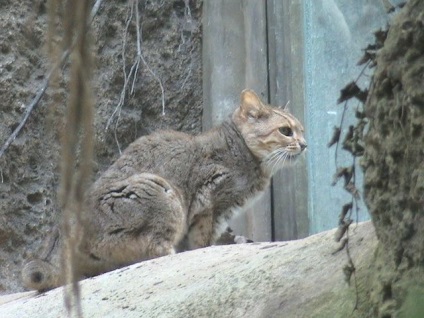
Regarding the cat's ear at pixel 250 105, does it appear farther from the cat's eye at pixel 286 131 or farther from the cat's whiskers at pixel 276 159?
the cat's whiskers at pixel 276 159

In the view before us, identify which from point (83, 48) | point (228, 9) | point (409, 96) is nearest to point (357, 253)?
point (409, 96)

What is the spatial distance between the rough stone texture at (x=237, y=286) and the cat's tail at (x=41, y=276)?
2.24 feet

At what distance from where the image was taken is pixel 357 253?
14.0ft

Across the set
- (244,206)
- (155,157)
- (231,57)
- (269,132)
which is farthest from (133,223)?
(231,57)

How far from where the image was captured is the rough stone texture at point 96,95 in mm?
9078

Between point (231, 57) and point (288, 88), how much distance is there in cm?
71

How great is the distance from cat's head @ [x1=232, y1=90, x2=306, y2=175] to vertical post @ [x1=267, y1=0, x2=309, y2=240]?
0.54 m

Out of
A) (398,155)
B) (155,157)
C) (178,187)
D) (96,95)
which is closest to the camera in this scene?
(398,155)

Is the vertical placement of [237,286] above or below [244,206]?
below

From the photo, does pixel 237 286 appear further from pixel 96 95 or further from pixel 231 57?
pixel 231 57

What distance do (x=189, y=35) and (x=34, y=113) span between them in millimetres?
1717

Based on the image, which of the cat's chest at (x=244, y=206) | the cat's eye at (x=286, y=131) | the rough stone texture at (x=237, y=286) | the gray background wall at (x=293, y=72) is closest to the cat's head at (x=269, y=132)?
the cat's eye at (x=286, y=131)

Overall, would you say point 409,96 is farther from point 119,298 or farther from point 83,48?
point 119,298

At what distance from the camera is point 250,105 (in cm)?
890
